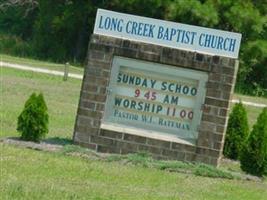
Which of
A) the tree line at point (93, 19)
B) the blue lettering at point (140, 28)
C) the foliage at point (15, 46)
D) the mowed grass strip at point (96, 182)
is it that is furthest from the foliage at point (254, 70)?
the mowed grass strip at point (96, 182)

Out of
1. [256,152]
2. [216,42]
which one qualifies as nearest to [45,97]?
[216,42]

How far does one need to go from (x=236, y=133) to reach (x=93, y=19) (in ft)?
115

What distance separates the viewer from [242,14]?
41750 millimetres

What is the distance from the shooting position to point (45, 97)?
22656 mm

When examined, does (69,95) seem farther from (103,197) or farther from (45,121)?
(103,197)

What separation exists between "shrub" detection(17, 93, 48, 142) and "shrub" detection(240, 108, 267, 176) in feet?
10.1

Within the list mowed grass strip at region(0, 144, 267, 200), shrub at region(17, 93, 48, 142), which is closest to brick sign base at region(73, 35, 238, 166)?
shrub at region(17, 93, 48, 142)

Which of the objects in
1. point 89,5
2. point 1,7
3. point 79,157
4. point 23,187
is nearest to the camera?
point 23,187

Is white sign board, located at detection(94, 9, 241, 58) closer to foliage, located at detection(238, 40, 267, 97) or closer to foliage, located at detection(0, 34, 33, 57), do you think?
foliage, located at detection(238, 40, 267, 97)

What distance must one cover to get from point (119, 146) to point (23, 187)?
384cm

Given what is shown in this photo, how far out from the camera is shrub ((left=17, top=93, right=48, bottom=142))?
1252 cm

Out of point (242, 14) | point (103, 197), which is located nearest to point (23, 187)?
point (103, 197)

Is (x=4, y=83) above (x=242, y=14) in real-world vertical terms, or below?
below

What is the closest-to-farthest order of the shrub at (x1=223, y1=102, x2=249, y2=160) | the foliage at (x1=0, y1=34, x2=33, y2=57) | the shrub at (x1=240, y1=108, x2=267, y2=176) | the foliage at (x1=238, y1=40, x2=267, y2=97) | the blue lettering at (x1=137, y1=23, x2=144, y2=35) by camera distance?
1. the shrub at (x1=240, y1=108, x2=267, y2=176)
2. the blue lettering at (x1=137, y1=23, x2=144, y2=35)
3. the shrub at (x1=223, y1=102, x2=249, y2=160)
4. the foliage at (x1=238, y1=40, x2=267, y2=97)
5. the foliage at (x1=0, y1=34, x2=33, y2=57)
